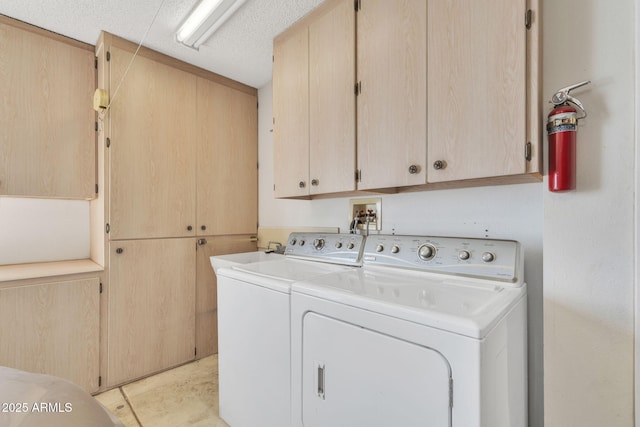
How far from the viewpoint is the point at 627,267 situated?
928 millimetres

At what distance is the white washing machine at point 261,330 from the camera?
4.39 feet

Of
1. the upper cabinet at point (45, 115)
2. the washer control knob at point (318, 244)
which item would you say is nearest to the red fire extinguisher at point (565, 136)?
the washer control knob at point (318, 244)

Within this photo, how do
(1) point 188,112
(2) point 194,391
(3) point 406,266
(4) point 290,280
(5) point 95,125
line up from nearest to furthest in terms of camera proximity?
(4) point 290,280, (3) point 406,266, (2) point 194,391, (5) point 95,125, (1) point 188,112

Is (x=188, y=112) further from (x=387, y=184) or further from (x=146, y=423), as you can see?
(x=146, y=423)

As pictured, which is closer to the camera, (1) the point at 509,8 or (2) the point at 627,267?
(2) the point at 627,267

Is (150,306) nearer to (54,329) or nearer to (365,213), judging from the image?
(54,329)

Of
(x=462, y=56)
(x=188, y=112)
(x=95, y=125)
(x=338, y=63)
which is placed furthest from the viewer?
(x=188, y=112)

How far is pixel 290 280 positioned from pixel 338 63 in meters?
1.26

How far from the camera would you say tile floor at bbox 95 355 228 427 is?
5.89 feet

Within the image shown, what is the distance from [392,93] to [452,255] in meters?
0.84

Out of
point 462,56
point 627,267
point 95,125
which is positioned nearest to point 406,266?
point 627,267

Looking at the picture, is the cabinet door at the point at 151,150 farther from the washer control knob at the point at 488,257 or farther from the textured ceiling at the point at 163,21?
the washer control knob at the point at 488,257

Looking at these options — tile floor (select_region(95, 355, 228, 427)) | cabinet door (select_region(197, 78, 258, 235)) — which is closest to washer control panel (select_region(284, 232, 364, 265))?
cabinet door (select_region(197, 78, 258, 235))

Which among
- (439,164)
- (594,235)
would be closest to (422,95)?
(439,164)
